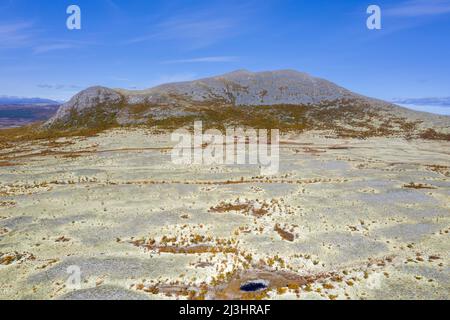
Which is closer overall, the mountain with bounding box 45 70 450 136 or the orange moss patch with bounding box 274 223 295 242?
the orange moss patch with bounding box 274 223 295 242

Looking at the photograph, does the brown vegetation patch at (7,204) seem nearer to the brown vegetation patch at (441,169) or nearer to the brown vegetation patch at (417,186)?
the brown vegetation patch at (417,186)

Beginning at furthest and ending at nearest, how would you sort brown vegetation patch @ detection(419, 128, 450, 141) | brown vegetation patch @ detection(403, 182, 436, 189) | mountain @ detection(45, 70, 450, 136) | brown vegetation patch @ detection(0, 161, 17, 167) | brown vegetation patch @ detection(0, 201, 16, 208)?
1. mountain @ detection(45, 70, 450, 136)
2. brown vegetation patch @ detection(419, 128, 450, 141)
3. brown vegetation patch @ detection(0, 161, 17, 167)
4. brown vegetation patch @ detection(403, 182, 436, 189)
5. brown vegetation patch @ detection(0, 201, 16, 208)

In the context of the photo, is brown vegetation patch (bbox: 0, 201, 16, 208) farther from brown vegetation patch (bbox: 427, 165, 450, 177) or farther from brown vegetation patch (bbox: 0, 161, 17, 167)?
brown vegetation patch (bbox: 427, 165, 450, 177)

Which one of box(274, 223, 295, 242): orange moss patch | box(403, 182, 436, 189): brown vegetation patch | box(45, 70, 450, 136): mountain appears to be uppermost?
box(45, 70, 450, 136): mountain

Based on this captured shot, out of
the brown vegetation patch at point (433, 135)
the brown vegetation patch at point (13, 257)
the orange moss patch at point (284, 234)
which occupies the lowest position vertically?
the brown vegetation patch at point (13, 257)

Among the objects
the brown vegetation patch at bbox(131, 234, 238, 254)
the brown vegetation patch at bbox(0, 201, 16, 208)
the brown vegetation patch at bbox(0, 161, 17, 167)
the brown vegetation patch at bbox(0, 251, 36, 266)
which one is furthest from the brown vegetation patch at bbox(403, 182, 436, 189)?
the brown vegetation patch at bbox(0, 161, 17, 167)

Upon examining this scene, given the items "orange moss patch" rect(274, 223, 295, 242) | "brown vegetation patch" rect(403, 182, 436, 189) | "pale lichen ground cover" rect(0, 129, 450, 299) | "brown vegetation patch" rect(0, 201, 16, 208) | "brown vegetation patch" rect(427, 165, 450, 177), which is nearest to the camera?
"pale lichen ground cover" rect(0, 129, 450, 299)

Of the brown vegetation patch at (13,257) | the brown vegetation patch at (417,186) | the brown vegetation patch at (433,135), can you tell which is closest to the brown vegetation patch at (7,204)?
the brown vegetation patch at (13,257)

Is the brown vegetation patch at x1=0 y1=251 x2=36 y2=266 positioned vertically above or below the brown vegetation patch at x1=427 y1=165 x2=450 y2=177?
below
